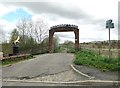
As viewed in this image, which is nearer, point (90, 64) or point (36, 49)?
point (90, 64)

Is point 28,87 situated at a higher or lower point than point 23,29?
lower

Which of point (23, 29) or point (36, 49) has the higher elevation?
point (23, 29)

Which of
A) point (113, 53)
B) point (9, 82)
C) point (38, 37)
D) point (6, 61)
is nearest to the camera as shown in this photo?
point (9, 82)

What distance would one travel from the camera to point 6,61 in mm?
23000

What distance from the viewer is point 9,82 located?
13.2 m

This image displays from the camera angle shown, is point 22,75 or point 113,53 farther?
point 113,53

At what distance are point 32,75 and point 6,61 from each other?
863 centimetres

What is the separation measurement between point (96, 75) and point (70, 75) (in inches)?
63.2

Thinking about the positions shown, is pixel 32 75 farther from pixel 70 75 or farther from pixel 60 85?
pixel 60 85

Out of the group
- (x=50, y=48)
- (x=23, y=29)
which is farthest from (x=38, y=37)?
(x=50, y=48)

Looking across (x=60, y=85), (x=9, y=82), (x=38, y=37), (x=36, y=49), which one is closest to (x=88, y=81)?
(x=60, y=85)

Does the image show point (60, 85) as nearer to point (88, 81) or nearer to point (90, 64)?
point (88, 81)

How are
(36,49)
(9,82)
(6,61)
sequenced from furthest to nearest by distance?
(36,49)
(6,61)
(9,82)

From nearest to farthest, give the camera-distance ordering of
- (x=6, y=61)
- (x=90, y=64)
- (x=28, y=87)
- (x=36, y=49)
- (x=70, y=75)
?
(x=28, y=87) → (x=70, y=75) → (x=90, y=64) → (x=6, y=61) → (x=36, y=49)
